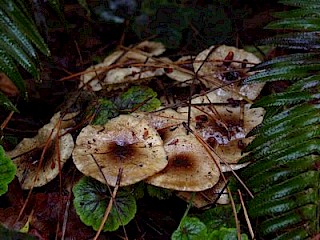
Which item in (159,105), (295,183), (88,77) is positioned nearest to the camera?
(295,183)

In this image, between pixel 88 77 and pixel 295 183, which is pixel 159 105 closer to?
pixel 88 77

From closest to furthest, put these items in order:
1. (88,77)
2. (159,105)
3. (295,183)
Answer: (295,183)
(159,105)
(88,77)

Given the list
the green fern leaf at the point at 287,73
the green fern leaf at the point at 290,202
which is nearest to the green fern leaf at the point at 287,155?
the green fern leaf at the point at 290,202

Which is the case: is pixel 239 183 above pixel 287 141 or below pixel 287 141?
below

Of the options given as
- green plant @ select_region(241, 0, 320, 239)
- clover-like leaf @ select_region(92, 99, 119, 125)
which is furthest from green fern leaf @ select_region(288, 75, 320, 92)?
clover-like leaf @ select_region(92, 99, 119, 125)

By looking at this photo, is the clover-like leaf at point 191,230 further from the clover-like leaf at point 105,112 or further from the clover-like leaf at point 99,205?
the clover-like leaf at point 105,112

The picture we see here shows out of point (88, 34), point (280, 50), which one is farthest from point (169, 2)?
point (280, 50)
